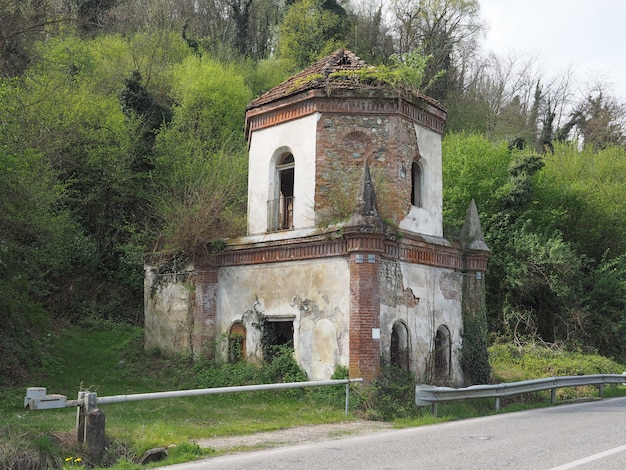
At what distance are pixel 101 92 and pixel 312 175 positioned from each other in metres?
22.1

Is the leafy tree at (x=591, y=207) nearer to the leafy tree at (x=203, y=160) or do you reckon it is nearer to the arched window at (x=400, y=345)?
the leafy tree at (x=203, y=160)

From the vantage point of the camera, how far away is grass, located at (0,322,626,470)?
318 inches

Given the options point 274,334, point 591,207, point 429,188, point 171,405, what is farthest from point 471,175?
point 171,405

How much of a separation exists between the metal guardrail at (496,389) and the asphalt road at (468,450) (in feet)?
2.82

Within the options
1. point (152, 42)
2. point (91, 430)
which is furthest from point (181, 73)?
point (91, 430)

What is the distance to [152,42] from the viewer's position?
3866 centimetres

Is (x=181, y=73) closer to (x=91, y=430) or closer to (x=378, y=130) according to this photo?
(x=378, y=130)

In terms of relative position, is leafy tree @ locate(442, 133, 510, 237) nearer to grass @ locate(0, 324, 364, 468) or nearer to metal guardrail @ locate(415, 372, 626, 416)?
metal guardrail @ locate(415, 372, 626, 416)

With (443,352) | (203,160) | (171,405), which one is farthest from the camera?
(203,160)

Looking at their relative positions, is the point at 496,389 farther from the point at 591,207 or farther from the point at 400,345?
the point at 591,207

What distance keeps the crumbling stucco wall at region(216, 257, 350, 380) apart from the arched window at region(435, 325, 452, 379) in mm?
3300

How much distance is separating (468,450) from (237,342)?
869 centimetres

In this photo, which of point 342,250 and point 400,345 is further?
point 400,345

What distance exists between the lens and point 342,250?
13773 mm
